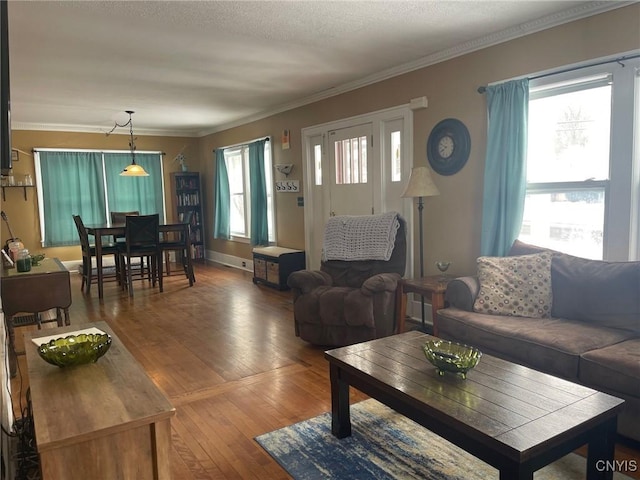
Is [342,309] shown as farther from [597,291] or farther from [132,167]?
[132,167]

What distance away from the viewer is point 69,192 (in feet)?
24.9

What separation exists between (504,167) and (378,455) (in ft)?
7.63

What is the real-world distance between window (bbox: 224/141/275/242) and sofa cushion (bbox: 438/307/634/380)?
422cm

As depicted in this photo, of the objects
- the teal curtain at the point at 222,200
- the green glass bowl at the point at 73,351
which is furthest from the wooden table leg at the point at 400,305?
the teal curtain at the point at 222,200

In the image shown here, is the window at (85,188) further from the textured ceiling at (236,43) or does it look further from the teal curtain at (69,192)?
the textured ceiling at (236,43)

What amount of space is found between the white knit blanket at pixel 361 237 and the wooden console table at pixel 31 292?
221 cm

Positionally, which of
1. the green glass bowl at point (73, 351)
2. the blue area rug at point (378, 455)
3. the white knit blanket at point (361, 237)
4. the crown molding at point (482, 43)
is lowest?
the blue area rug at point (378, 455)

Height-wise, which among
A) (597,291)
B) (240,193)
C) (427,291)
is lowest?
(427,291)

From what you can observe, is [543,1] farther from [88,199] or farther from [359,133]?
[88,199]

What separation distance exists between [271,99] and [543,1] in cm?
350

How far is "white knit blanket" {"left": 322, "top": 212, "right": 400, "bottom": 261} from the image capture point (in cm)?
411

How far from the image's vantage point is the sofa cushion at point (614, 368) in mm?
2142

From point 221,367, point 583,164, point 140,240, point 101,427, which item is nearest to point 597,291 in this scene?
point 583,164

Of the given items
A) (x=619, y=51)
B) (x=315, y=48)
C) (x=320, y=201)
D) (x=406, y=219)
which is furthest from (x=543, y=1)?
(x=320, y=201)
